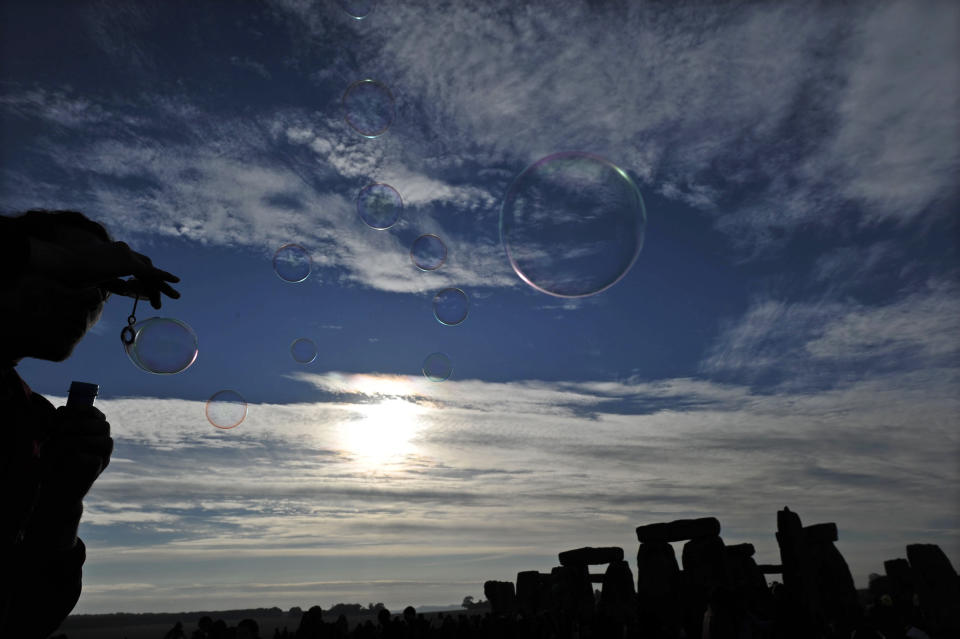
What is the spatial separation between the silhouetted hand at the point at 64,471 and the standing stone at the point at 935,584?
24434 millimetres

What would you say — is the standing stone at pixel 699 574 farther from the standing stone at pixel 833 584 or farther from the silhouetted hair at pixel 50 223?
the silhouetted hair at pixel 50 223

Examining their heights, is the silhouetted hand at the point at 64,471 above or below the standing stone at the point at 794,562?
below

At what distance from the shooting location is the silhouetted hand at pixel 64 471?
62.2 inches

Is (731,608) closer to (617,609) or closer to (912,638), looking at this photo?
(912,638)

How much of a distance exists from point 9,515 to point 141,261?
2.34ft

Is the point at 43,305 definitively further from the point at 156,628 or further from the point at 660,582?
the point at 156,628

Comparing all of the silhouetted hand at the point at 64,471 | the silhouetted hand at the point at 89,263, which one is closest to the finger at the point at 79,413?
the silhouetted hand at the point at 64,471

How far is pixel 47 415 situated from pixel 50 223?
1.79 feet

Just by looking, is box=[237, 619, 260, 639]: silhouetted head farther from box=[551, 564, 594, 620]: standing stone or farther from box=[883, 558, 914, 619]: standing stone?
box=[883, 558, 914, 619]: standing stone

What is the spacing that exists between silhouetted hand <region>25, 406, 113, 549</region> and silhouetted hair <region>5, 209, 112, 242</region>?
51 centimetres

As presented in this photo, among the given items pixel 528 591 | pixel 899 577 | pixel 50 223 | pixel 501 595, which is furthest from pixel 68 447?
pixel 501 595

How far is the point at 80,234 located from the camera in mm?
1542

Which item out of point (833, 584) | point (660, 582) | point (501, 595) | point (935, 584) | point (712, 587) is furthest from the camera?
point (501, 595)

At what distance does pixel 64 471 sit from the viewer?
1.58 m
